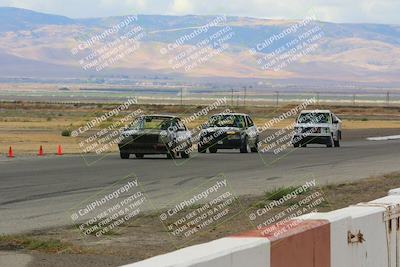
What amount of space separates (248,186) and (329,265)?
623 inches

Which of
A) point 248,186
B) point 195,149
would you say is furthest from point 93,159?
point 248,186

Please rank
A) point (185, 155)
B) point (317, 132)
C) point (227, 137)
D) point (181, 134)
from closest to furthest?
1. point (181, 134)
2. point (185, 155)
3. point (227, 137)
4. point (317, 132)

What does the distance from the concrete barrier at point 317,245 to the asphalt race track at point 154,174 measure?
294 inches

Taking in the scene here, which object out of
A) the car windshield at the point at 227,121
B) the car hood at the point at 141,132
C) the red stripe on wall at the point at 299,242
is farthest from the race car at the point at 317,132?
the red stripe on wall at the point at 299,242

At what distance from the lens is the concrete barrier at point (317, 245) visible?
19.0 ft

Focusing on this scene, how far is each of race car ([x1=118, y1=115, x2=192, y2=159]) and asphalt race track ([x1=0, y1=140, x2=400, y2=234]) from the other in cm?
44

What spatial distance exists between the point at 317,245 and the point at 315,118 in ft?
128

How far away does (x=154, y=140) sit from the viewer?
34375 millimetres

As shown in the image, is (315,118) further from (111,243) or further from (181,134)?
(111,243)

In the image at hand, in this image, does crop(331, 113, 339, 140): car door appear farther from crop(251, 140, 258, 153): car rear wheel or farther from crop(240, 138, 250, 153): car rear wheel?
crop(240, 138, 250, 153): car rear wheel

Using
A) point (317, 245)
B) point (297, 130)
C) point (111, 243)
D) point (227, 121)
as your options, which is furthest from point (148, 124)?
point (317, 245)

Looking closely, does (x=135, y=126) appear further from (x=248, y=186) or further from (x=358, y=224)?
(x=358, y=224)

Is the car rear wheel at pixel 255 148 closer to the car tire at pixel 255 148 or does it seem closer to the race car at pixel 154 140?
the car tire at pixel 255 148

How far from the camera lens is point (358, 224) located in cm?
825
